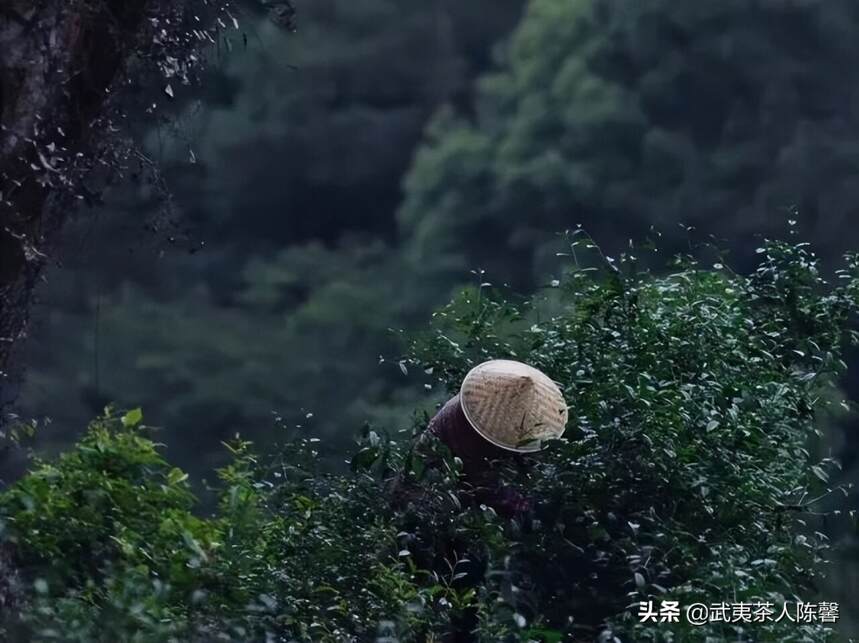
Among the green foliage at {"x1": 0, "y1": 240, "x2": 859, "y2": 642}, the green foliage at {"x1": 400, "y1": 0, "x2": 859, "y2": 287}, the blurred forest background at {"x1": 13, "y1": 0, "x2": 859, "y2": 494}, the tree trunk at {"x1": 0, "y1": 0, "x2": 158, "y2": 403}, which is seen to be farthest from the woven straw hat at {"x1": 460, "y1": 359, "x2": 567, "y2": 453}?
the green foliage at {"x1": 400, "y1": 0, "x2": 859, "y2": 287}

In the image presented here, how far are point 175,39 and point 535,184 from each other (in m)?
12.5

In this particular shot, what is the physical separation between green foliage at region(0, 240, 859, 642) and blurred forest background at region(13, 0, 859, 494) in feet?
29.8

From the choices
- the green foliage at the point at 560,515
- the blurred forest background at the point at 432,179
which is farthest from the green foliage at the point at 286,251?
the green foliage at the point at 560,515

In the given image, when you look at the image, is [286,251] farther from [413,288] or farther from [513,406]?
[513,406]

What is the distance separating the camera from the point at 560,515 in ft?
12.3

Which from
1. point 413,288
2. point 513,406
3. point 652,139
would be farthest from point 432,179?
point 513,406

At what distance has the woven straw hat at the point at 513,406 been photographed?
4109mm

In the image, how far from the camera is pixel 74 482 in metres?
4.84

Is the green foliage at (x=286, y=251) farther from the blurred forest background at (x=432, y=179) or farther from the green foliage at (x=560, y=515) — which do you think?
the green foliage at (x=560, y=515)

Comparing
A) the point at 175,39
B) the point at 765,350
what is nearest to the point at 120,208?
the point at 175,39

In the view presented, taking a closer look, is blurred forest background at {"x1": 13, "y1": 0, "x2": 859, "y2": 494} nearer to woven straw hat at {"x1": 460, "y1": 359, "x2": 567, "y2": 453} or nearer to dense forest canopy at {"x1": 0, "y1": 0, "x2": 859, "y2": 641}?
dense forest canopy at {"x1": 0, "y1": 0, "x2": 859, "y2": 641}

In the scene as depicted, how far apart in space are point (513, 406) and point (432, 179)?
1406 centimetres

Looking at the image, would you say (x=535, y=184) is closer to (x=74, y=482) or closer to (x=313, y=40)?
(x=313, y=40)

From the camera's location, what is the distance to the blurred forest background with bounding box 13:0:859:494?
15641 mm
